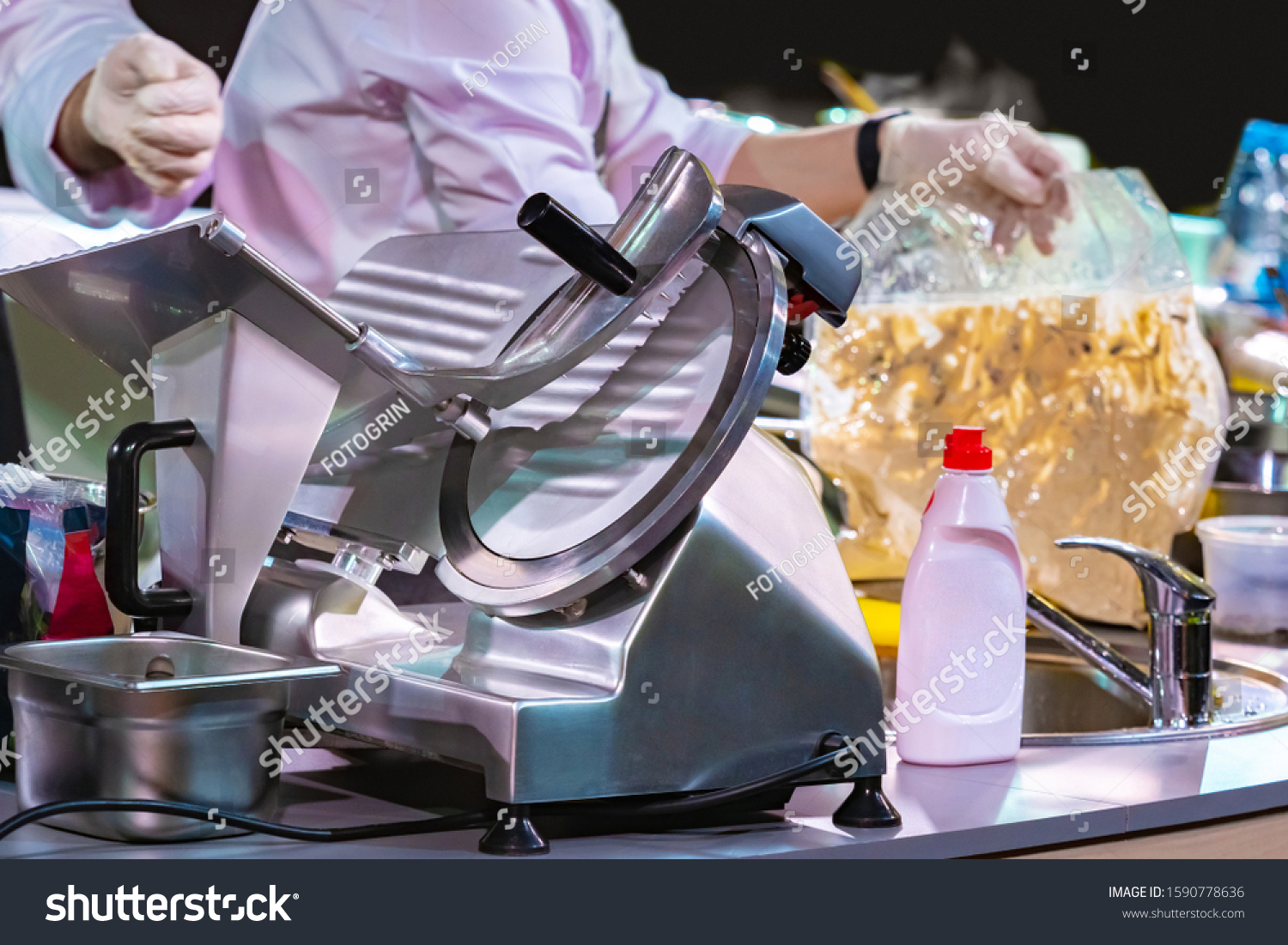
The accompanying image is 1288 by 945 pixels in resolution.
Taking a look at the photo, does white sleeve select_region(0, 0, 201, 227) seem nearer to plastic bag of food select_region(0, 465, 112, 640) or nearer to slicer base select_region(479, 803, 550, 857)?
plastic bag of food select_region(0, 465, 112, 640)

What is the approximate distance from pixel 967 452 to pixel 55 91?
0.90 meters

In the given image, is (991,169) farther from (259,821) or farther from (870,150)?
(259,821)

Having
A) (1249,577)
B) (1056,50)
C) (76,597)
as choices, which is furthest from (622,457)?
(1056,50)

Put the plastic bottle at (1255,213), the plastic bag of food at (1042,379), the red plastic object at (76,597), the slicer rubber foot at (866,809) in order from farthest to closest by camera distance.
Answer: the plastic bottle at (1255,213) < the plastic bag of food at (1042,379) < the red plastic object at (76,597) < the slicer rubber foot at (866,809)

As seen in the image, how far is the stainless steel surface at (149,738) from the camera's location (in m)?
0.83

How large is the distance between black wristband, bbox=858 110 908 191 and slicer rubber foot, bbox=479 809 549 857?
1289mm

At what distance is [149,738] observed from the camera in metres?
0.83

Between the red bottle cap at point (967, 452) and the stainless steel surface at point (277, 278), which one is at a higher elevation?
the stainless steel surface at point (277, 278)

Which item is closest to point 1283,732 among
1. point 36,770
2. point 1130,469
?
point 1130,469

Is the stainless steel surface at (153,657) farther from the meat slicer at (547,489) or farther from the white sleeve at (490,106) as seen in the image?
the white sleeve at (490,106)

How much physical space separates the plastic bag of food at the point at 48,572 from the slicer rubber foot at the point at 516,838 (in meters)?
0.38

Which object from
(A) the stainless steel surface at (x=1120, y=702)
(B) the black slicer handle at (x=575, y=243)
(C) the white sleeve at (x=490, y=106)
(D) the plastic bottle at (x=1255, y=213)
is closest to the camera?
(B) the black slicer handle at (x=575, y=243)

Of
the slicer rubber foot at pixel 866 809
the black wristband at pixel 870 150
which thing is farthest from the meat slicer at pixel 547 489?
the black wristband at pixel 870 150
